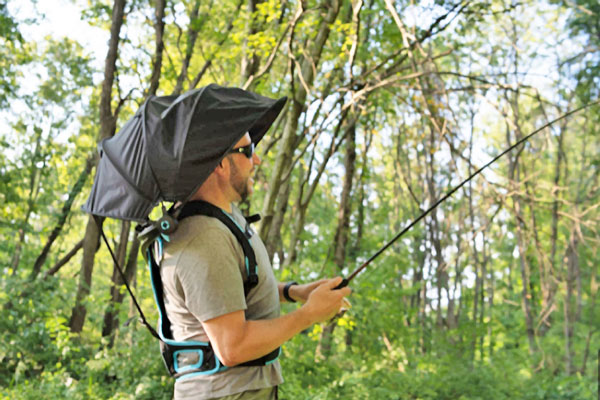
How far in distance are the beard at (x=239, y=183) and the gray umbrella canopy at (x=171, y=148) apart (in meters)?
0.17

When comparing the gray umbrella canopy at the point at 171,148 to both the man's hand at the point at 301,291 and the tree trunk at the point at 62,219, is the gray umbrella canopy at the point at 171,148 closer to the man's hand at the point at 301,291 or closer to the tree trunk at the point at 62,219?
the man's hand at the point at 301,291

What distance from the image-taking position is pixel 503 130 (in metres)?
23.3

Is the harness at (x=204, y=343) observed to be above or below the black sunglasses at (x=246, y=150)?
below

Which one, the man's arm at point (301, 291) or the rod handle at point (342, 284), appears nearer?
the rod handle at point (342, 284)

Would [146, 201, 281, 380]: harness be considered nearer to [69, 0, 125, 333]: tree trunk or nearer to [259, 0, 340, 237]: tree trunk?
[259, 0, 340, 237]: tree trunk

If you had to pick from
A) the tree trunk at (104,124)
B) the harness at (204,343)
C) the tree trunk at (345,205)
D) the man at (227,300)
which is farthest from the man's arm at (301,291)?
the tree trunk at (345,205)

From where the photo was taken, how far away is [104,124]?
7281mm

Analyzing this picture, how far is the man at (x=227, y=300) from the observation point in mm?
1614

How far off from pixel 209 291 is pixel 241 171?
434 millimetres

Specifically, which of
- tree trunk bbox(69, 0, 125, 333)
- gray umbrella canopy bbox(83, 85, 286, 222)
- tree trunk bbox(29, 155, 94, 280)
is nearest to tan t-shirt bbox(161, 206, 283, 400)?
gray umbrella canopy bbox(83, 85, 286, 222)

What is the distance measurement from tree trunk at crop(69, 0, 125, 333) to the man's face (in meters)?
5.83

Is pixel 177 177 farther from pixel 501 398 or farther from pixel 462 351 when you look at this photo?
pixel 462 351

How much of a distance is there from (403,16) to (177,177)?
7412 mm

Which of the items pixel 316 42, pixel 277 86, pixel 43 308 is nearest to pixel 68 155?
pixel 277 86
